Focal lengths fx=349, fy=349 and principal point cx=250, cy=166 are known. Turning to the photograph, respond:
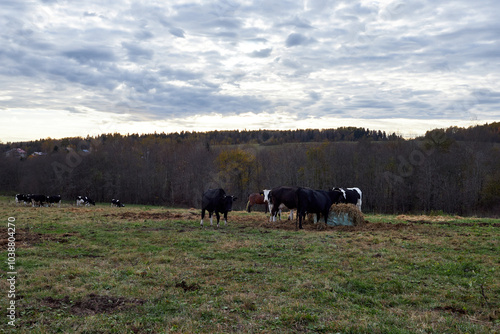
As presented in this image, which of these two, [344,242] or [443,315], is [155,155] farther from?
[443,315]

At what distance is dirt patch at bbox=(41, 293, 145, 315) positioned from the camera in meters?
6.84

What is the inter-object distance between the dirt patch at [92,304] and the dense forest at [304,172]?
51.0 meters

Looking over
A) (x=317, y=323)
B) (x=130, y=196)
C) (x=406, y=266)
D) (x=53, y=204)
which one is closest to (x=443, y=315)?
(x=317, y=323)

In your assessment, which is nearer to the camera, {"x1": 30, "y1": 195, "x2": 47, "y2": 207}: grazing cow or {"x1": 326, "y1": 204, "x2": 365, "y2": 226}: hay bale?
{"x1": 326, "y1": 204, "x2": 365, "y2": 226}: hay bale

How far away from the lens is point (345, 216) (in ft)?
62.5

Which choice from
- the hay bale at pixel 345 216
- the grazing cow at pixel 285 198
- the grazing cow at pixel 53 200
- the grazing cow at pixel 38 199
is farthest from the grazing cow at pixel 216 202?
the grazing cow at pixel 53 200

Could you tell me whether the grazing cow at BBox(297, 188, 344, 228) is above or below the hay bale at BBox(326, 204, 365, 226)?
above

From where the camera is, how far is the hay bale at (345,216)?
19.0 metres

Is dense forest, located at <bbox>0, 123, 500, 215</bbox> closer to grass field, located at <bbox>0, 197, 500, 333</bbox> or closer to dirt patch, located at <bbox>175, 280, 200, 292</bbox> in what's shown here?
grass field, located at <bbox>0, 197, 500, 333</bbox>

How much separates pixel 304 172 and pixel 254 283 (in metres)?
59.1

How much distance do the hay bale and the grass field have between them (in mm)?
3494

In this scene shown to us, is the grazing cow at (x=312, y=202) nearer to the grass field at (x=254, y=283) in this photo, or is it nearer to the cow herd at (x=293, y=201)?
the cow herd at (x=293, y=201)

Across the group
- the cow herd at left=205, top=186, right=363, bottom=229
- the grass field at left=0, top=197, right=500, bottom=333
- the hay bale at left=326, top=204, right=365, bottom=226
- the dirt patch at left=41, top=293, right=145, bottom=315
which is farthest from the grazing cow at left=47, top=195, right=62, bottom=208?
the dirt patch at left=41, top=293, right=145, bottom=315

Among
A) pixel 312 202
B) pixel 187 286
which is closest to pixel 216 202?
pixel 312 202
